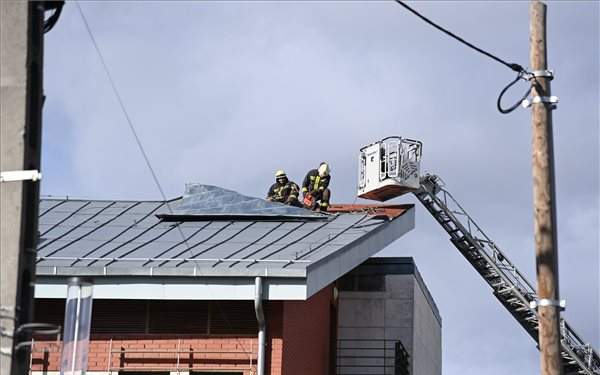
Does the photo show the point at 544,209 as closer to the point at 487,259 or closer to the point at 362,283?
the point at 362,283

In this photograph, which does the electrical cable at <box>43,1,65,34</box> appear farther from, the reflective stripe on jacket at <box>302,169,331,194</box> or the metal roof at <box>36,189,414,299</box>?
the reflective stripe on jacket at <box>302,169,331,194</box>

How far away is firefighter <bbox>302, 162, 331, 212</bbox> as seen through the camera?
30078mm

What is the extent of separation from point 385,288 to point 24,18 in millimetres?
17546

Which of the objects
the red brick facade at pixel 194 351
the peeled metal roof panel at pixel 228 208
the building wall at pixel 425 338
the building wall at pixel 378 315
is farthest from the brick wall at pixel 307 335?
the building wall at pixel 425 338

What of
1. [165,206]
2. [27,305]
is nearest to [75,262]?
[165,206]

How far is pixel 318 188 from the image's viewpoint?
30.3 meters

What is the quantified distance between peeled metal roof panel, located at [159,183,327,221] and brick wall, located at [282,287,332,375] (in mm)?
1871

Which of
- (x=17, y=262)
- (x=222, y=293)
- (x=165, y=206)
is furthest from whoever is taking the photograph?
(x=165, y=206)

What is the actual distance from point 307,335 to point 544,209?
450 inches

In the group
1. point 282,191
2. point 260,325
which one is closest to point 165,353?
point 260,325

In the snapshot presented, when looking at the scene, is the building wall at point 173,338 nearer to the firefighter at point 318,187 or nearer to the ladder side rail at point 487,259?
the firefighter at point 318,187

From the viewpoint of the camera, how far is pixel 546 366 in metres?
14.6

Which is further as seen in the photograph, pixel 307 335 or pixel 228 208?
pixel 228 208

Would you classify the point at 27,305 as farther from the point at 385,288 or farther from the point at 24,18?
the point at 385,288
